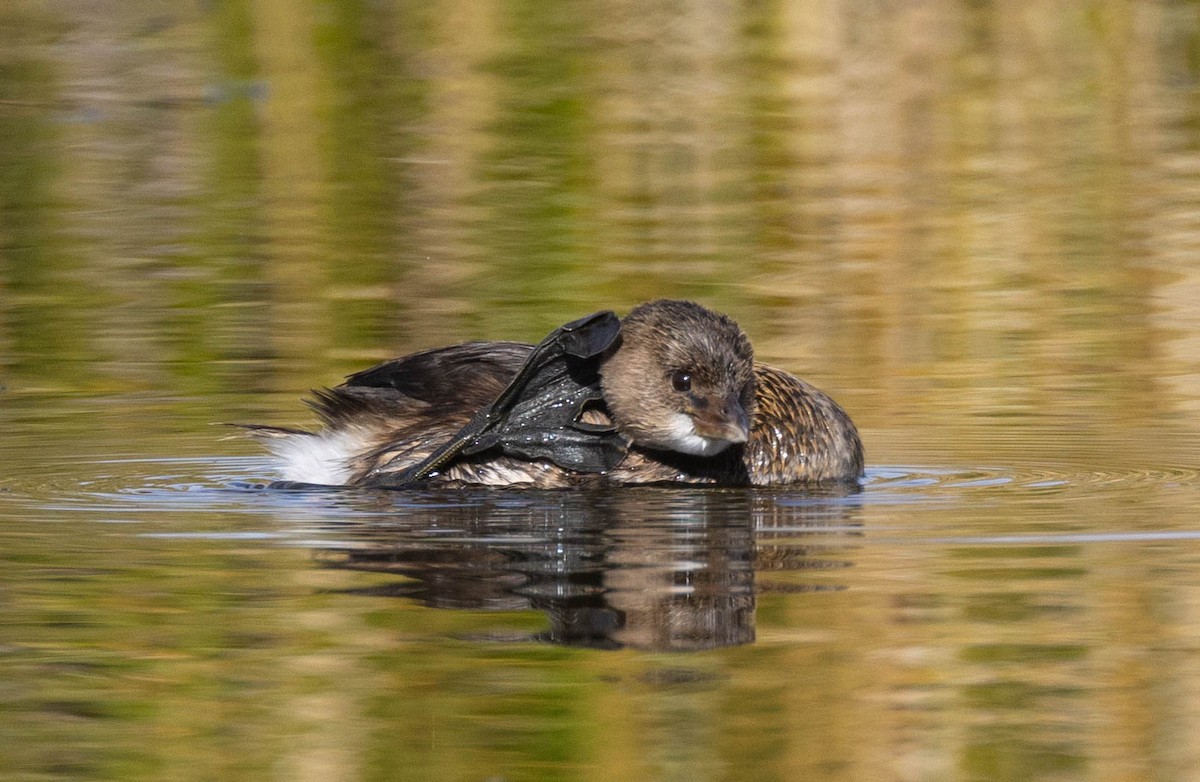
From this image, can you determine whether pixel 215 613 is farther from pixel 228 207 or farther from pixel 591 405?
pixel 228 207

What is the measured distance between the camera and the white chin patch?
6527 mm

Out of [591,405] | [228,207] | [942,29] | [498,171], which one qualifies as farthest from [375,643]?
[942,29]

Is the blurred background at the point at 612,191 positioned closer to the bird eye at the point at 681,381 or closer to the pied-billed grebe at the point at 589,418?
the pied-billed grebe at the point at 589,418

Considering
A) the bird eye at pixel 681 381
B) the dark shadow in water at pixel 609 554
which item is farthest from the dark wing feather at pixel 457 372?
the bird eye at pixel 681 381

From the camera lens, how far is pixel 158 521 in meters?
6.22

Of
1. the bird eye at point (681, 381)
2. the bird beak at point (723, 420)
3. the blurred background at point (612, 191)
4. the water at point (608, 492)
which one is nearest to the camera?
the water at point (608, 492)

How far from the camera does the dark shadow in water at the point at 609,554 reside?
4.89 metres

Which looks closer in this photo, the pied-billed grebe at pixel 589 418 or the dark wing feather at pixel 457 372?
the pied-billed grebe at pixel 589 418

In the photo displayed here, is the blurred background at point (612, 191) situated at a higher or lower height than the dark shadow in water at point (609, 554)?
higher

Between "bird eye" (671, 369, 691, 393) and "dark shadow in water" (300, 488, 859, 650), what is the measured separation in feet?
1.07

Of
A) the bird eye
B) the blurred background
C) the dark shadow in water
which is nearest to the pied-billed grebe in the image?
the bird eye

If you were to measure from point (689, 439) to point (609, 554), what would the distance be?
1.00 m

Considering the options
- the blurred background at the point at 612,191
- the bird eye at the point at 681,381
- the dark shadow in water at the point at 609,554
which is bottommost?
the dark shadow in water at the point at 609,554

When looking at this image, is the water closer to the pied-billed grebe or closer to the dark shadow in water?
the dark shadow in water
